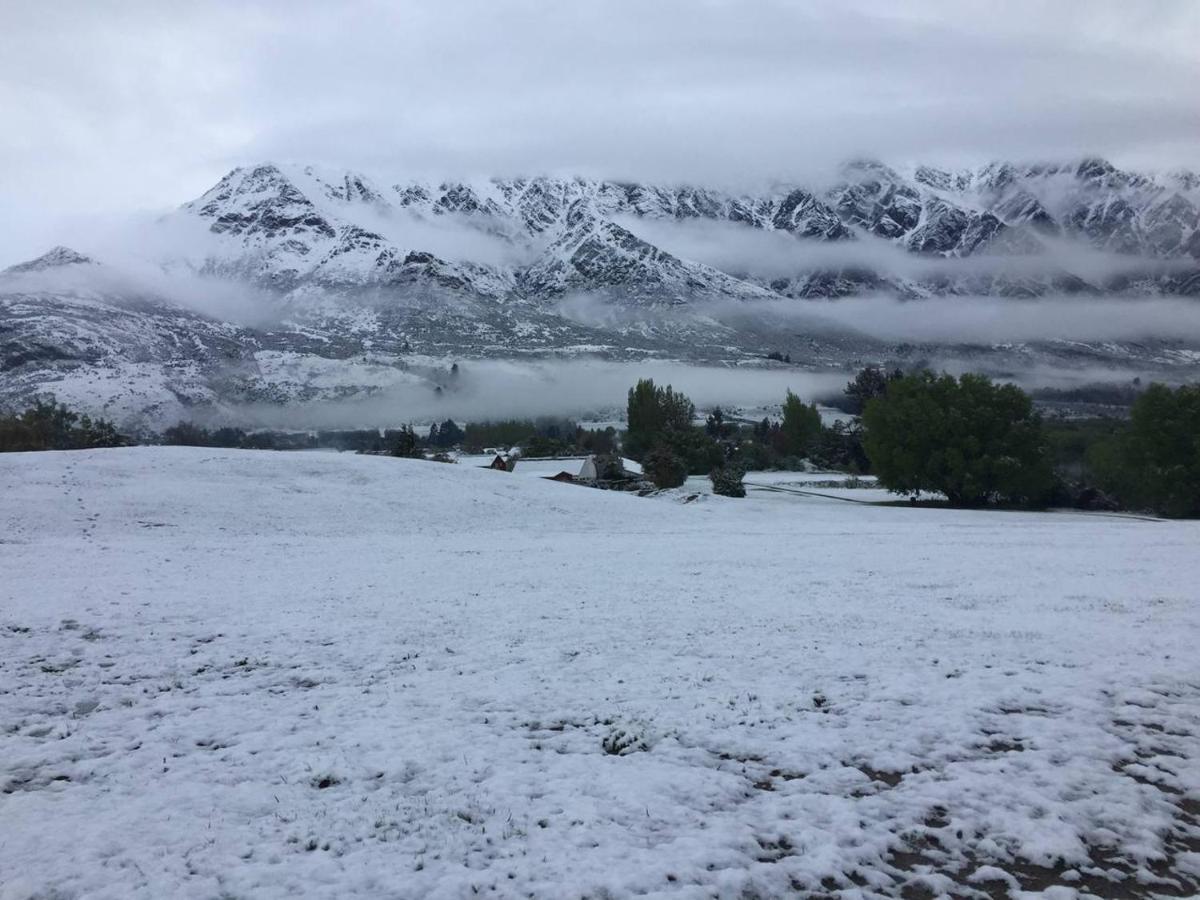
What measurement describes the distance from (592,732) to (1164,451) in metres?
69.0

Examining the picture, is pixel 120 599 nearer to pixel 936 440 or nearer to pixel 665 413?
pixel 936 440

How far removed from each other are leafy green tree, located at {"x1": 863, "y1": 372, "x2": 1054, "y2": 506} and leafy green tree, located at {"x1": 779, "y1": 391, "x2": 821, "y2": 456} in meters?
65.3

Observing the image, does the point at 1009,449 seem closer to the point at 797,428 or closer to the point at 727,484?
the point at 727,484

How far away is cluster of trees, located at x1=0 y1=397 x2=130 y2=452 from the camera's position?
7212 cm

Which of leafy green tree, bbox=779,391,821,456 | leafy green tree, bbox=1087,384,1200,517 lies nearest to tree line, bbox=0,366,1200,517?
leafy green tree, bbox=1087,384,1200,517

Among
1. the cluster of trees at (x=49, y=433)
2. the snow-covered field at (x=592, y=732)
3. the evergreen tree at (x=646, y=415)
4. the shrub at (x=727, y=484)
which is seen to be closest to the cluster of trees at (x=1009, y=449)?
the shrub at (x=727, y=484)

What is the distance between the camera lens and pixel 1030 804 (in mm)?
8188

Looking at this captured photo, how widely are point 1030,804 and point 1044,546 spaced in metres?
27.0

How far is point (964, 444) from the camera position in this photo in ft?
228

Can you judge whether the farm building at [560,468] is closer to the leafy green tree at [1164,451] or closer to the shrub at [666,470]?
the shrub at [666,470]

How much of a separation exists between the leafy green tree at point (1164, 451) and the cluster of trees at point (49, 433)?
86.6 m

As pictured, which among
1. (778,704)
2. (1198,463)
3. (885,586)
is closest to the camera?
(778,704)

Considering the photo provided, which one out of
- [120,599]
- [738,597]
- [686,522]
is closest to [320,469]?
[686,522]

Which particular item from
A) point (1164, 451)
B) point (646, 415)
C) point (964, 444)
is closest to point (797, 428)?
point (646, 415)
